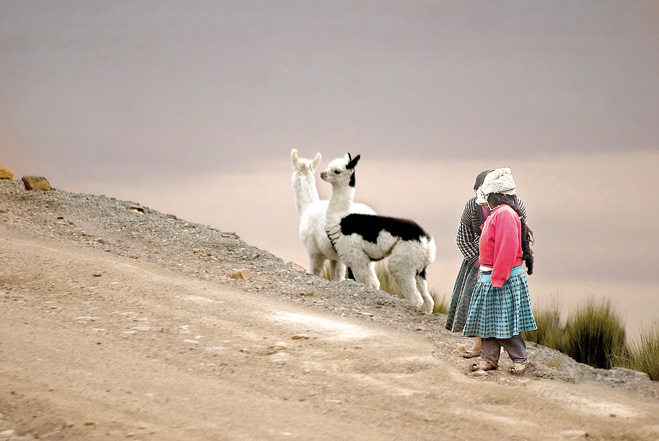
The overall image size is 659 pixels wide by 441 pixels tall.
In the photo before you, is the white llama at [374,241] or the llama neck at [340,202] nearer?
the white llama at [374,241]

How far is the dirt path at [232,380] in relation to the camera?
234 inches

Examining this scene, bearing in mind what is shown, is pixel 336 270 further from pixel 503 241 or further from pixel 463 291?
pixel 503 241

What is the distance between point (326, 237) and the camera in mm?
12031

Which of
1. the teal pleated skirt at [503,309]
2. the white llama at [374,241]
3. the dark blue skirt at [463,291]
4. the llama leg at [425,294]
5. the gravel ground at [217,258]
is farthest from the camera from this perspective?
the llama leg at [425,294]

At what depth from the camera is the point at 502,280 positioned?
8.05 metres

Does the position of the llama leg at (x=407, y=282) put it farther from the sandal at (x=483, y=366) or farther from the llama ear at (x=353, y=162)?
the sandal at (x=483, y=366)

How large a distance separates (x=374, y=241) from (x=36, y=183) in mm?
8071

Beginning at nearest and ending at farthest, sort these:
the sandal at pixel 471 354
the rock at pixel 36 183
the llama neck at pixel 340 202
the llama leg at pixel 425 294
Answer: the sandal at pixel 471 354 → the llama leg at pixel 425 294 → the llama neck at pixel 340 202 → the rock at pixel 36 183

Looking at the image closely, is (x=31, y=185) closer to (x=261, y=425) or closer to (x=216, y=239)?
(x=216, y=239)

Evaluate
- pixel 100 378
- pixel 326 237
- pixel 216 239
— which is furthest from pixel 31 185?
pixel 100 378

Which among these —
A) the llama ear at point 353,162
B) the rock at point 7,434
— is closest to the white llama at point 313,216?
the llama ear at point 353,162

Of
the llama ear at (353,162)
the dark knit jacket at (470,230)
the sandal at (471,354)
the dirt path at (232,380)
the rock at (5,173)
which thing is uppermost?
the llama ear at (353,162)

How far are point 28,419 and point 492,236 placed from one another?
187 inches

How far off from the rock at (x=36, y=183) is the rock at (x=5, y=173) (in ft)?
2.27
